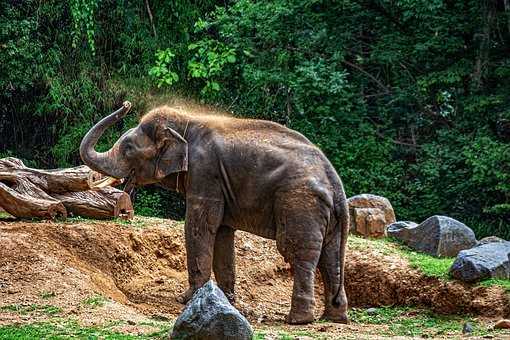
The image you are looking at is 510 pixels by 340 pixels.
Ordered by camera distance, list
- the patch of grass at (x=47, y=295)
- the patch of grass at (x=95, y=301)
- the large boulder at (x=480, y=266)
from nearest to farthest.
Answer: the patch of grass at (x=95, y=301)
the patch of grass at (x=47, y=295)
the large boulder at (x=480, y=266)

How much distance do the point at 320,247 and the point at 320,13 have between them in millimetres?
9915

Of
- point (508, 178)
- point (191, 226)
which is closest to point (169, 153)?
point (191, 226)

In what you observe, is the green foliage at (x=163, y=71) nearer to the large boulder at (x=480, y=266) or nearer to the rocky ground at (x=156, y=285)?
the rocky ground at (x=156, y=285)

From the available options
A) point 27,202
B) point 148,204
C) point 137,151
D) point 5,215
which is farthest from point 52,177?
point 148,204

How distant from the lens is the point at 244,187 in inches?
373

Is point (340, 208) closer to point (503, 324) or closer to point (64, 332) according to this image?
point (503, 324)

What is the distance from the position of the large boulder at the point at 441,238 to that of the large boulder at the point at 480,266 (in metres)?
1.57

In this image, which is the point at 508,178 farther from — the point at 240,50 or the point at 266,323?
the point at 266,323

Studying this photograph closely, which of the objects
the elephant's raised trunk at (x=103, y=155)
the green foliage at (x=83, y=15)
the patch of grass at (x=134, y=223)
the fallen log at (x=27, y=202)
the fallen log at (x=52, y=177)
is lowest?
the patch of grass at (x=134, y=223)

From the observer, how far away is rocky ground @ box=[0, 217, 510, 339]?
8562 millimetres

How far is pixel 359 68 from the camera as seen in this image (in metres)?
18.7

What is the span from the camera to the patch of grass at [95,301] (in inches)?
344

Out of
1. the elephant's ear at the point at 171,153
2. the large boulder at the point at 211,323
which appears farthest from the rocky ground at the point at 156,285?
the elephant's ear at the point at 171,153

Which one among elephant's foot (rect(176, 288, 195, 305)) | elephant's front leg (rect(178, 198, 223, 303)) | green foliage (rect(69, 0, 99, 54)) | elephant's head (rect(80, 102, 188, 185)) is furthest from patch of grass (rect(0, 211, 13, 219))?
green foliage (rect(69, 0, 99, 54))
